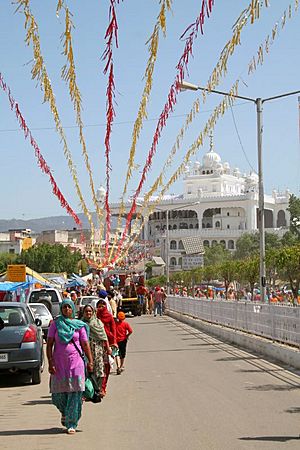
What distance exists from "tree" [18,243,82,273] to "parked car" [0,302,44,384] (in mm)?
80217

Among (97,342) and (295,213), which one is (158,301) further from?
(295,213)

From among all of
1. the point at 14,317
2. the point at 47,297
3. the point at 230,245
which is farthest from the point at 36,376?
the point at 230,245

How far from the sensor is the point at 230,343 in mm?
21734

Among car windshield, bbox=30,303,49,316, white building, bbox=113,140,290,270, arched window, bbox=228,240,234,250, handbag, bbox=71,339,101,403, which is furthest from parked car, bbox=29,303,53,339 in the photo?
arched window, bbox=228,240,234,250

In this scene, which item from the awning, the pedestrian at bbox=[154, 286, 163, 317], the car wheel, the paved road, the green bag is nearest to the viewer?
the paved road

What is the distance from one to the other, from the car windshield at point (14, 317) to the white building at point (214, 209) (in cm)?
10534

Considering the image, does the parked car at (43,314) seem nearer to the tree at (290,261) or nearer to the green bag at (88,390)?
the tree at (290,261)

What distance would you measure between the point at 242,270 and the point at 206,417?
100 ft

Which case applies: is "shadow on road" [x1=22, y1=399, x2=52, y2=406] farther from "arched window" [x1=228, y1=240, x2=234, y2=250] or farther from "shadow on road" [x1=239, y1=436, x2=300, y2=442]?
"arched window" [x1=228, y1=240, x2=234, y2=250]

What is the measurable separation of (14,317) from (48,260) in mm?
81872

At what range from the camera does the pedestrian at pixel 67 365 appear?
8.84 m

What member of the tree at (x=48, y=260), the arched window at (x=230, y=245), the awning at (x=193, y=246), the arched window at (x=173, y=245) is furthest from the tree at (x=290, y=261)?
the arched window at (x=173, y=245)

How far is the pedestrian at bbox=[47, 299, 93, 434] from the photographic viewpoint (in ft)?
29.0

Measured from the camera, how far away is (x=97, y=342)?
10.8 metres
